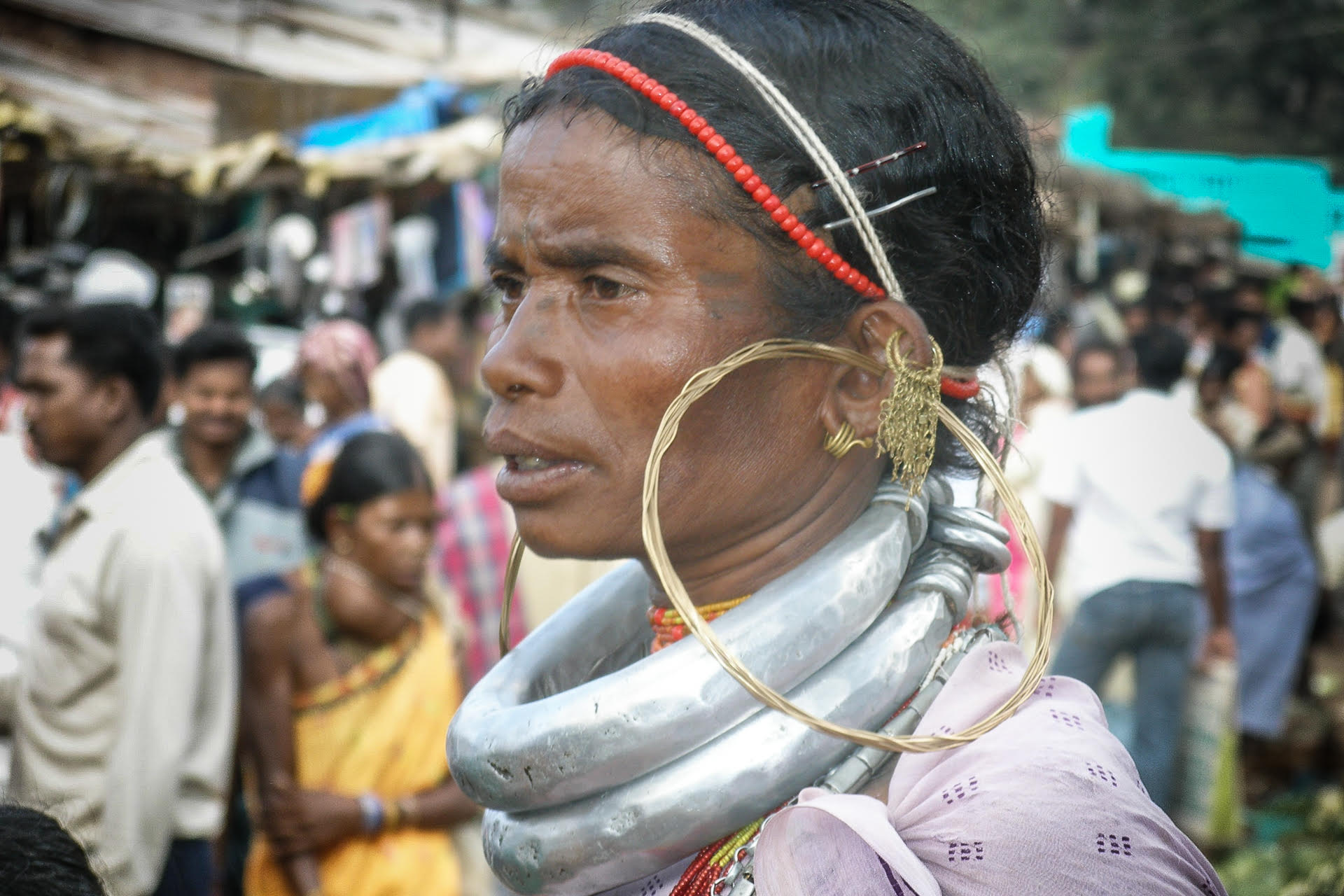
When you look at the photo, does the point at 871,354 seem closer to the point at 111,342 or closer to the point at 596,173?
the point at 596,173

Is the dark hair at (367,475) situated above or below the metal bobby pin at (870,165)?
below

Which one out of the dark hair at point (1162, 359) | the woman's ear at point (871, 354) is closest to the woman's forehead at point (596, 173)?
the woman's ear at point (871, 354)

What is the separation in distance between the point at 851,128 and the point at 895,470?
14.3 inches

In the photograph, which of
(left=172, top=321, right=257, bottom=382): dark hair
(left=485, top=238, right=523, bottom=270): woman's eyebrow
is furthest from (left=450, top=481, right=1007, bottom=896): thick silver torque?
(left=172, top=321, right=257, bottom=382): dark hair

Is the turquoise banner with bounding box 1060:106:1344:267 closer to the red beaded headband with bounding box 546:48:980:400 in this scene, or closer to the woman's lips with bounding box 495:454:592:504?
the red beaded headband with bounding box 546:48:980:400

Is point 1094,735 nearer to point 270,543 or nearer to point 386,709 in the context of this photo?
point 386,709

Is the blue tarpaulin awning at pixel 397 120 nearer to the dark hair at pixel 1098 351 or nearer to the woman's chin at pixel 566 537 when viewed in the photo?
the dark hair at pixel 1098 351

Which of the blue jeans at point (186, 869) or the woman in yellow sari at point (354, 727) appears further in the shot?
the woman in yellow sari at point (354, 727)

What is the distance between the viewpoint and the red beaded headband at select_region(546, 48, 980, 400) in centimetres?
128

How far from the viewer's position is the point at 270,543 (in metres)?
4.64

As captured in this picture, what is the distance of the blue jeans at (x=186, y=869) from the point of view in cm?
335

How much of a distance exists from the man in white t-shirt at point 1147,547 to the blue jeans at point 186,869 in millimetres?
3522

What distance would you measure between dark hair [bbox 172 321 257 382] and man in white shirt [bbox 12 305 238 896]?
4.80ft

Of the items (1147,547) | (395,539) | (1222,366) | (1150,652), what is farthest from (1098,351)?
(395,539)
